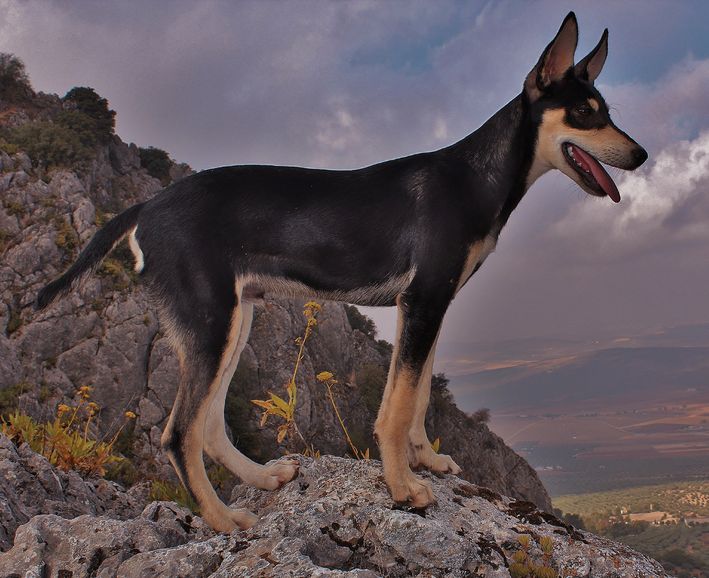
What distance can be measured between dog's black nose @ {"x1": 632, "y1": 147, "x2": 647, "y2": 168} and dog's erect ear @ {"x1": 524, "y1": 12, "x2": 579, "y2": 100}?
2.69 feet

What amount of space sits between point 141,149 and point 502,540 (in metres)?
71.6

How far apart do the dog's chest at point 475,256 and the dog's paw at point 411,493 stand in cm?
150

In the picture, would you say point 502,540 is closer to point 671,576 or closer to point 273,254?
point 671,576

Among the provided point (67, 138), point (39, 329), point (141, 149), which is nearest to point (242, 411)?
point (39, 329)

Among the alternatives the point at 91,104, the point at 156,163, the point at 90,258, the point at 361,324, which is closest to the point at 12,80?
the point at 91,104

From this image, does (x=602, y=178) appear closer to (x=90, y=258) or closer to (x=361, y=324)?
(x=90, y=258)

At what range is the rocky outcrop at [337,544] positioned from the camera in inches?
168

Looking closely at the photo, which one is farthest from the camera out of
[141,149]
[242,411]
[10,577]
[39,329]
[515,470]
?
[141,149]

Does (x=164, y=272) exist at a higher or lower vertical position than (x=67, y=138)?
lower

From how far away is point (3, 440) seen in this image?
6.19 meters

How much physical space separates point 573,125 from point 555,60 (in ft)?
1.69

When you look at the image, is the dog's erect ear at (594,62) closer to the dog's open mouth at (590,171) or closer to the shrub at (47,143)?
the dog's open mouth at (590,171)

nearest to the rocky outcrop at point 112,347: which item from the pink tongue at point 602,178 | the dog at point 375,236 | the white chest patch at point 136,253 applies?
the white chest patch at point 136,253

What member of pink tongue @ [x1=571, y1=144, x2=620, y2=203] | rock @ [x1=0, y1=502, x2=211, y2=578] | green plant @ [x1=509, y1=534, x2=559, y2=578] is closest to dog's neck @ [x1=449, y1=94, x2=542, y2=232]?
pink tongue @ [x1=571, y1=144, x2=620, y2=203]
